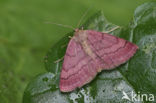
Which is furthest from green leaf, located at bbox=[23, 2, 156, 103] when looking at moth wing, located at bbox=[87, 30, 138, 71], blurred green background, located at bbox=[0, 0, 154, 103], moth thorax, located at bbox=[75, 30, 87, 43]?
blurred green background, located at bbox=[0, 0, 154, 103]

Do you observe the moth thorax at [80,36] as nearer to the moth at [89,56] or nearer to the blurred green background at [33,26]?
the moth at [89,56]

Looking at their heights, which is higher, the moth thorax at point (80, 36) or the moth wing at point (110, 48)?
the moth thorax at point (80, 36)

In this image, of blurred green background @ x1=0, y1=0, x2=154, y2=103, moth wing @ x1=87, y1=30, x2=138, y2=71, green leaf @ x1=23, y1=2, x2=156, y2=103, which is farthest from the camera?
blurred green background @ x1=0, y1=0, x2=154, y2=103

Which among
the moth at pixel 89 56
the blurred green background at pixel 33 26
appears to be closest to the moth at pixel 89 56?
the moth at pixel 89 56

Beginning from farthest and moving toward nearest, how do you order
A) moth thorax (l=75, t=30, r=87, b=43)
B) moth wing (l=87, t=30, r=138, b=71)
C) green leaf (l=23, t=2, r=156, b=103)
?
moth thorax (l=75, t=30, r=87, b=43) → moth wing (l=87, t=30, r=138, b=71) → green leaf (l=23, t=2, r=156, b=103)

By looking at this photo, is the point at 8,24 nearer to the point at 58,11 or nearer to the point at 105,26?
the point at 58,11

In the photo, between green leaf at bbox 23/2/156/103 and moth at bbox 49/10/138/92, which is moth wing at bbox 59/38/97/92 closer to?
moth at bbox 49/10/138/92

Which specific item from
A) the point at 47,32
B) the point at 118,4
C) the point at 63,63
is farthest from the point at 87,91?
the point at 118,4
